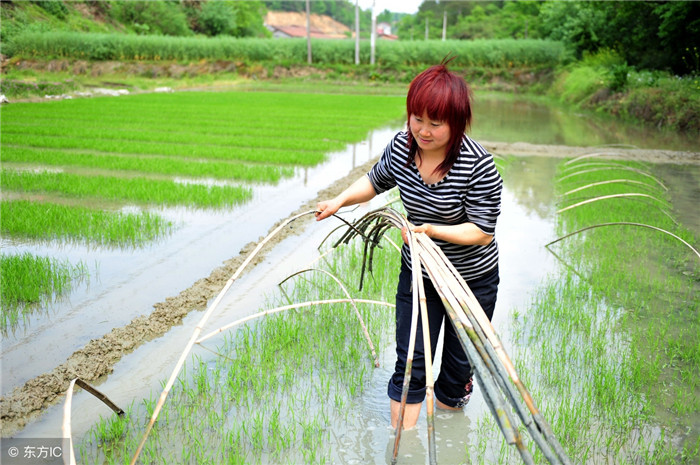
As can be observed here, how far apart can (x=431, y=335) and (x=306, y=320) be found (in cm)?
126

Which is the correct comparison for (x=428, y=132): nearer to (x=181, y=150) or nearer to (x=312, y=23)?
(x=181, y=150)

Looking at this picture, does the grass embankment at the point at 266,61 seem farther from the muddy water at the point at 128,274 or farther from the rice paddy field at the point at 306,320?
the muddy water at the point at 128,274

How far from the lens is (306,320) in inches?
135

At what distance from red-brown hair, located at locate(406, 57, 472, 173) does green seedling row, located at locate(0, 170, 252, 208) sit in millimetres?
4608

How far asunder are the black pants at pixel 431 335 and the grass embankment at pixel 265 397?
1.22 ft

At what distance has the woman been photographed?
1.93 meters

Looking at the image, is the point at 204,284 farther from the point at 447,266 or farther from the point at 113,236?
the point at 447,266

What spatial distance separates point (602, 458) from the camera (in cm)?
222

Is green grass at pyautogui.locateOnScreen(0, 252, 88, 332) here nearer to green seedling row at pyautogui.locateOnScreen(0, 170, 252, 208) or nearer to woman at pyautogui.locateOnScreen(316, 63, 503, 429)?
green seedling row at pyautogui.locateOnScreen(0, 170, 252, 208)

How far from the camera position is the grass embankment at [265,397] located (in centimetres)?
222

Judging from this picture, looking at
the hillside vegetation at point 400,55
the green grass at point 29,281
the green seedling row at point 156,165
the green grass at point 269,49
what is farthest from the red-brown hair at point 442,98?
the green grass at point 269,49

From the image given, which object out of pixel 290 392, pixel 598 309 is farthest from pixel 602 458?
pixel 598 309

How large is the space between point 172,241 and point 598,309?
325 centimetres

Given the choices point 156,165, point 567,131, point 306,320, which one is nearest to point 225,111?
point 156,165
